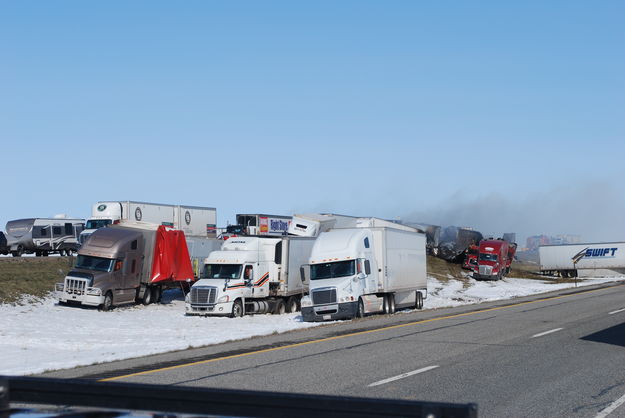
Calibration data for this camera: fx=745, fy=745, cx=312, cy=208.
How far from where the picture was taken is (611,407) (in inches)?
389

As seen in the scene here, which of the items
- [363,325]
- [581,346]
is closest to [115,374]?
[581,346]

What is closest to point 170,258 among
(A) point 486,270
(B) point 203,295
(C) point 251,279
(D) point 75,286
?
(D) point 75,286

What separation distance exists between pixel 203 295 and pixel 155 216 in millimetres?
14843

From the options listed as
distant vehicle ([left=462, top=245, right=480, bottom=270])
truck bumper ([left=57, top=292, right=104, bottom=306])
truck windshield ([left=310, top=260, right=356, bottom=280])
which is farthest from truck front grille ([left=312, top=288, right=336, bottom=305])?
distant vehicle ([left=462, top=245, right=480, bottom=270])

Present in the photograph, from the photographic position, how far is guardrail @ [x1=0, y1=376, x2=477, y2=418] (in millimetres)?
2822

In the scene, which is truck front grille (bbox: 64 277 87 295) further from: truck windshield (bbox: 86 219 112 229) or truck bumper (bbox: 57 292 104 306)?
truck windshield (bbox: 86 219 112 229)

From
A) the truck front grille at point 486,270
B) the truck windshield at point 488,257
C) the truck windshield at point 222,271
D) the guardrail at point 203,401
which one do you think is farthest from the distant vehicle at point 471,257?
the guardrail at point 203,401

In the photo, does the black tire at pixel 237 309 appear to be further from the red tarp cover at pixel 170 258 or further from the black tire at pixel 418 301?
the black tire at pixel 418 301

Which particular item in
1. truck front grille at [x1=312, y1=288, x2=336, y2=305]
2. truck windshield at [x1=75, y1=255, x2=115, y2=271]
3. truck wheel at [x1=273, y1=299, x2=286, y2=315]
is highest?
truck windshield at [x1=75, y1=255, x2=115, y2=271]

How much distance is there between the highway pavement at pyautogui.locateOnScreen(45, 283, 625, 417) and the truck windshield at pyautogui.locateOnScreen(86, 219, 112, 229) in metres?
27.6

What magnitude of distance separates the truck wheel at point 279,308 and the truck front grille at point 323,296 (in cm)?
582

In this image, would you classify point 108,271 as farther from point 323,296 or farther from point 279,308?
point 323,296

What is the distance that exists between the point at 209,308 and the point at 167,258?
602 centimetres

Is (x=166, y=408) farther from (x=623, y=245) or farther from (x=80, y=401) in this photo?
(x=623, y=245)
